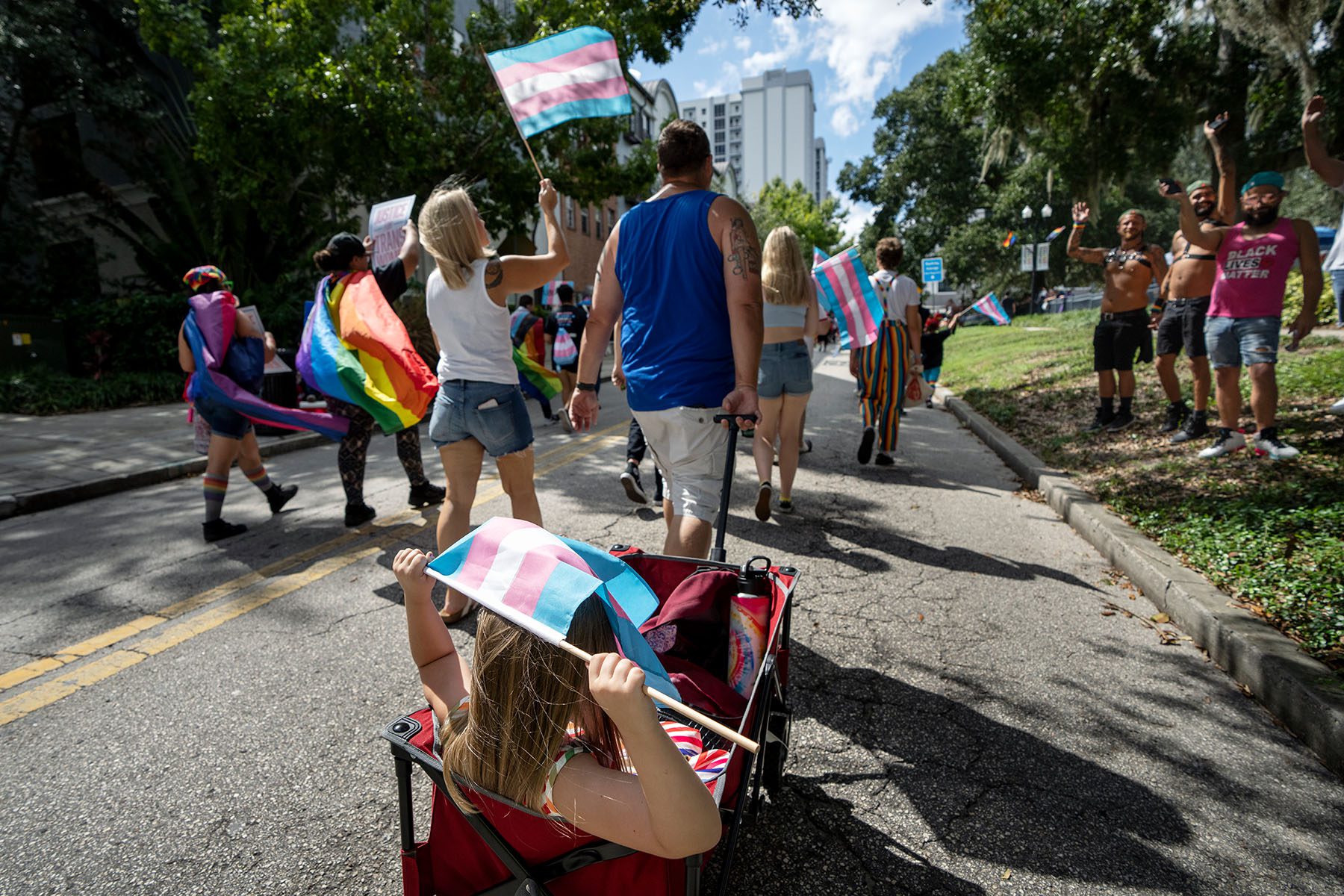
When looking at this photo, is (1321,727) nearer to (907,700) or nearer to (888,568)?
(907,700)

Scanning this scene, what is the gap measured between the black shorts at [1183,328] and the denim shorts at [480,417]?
20.5ft

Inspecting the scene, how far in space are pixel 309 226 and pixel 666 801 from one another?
1760cm

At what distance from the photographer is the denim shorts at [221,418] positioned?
201 inches

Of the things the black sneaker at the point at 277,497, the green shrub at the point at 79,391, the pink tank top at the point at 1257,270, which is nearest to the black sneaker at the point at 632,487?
the black sneaker at the point at 277,497

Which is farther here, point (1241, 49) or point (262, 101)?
point (262, 101)

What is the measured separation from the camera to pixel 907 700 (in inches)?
115

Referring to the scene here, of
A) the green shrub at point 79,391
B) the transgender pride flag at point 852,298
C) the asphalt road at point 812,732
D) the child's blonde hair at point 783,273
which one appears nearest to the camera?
the asphalt road at point 812,732

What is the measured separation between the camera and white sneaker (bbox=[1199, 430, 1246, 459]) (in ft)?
19.0

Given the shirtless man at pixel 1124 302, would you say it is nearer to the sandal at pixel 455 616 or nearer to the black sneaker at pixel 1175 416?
the black sneaker at pixel 1175 416

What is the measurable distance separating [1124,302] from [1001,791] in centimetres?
659

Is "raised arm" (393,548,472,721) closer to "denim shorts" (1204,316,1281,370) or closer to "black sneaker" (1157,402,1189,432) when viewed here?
"denim shorts" (1204,316,1281,370)

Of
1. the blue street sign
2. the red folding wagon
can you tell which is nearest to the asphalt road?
the red folding wagon

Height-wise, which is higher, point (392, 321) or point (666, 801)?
point (392, 321)

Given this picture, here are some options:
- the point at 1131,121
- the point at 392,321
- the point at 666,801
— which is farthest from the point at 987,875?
the point at 1131,121
